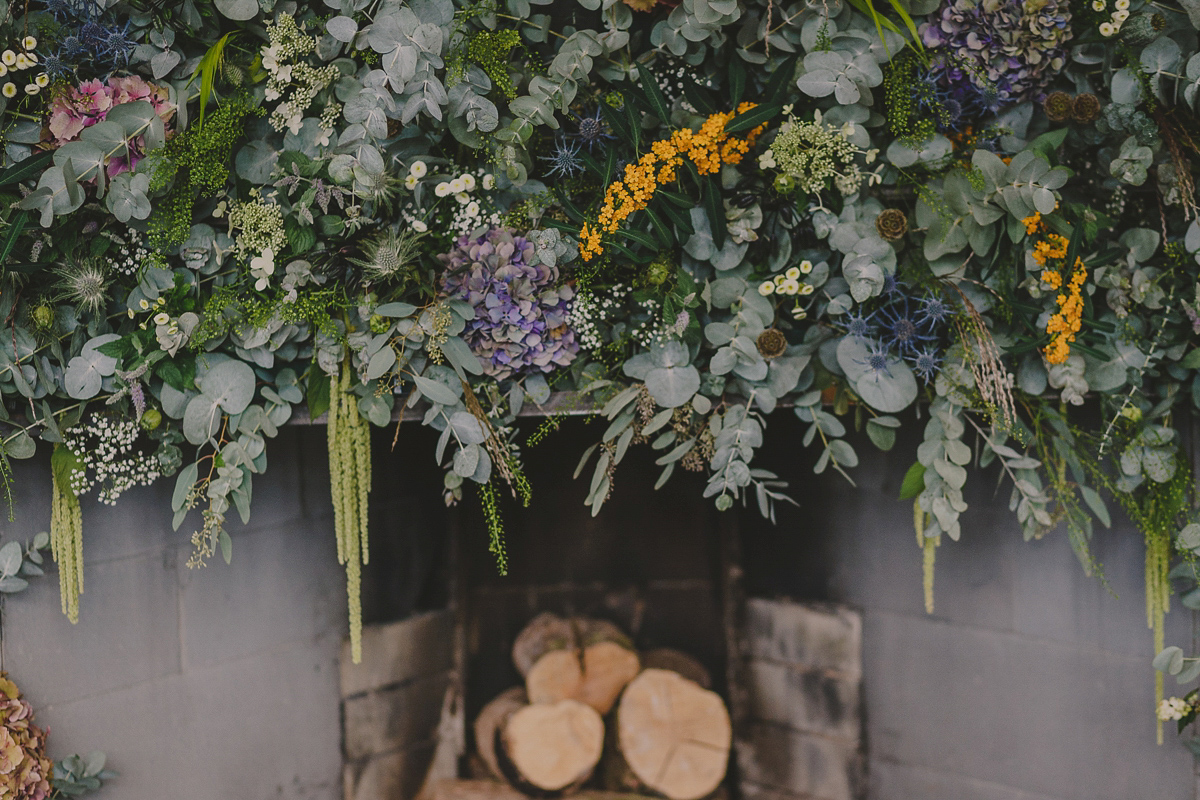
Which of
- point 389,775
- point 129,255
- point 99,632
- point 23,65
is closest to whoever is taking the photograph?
point 23,65

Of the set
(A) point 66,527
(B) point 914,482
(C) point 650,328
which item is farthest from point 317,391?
(B) point 914,482

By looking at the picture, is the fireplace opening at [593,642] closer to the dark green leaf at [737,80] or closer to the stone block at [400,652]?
the stone block at [400,652]

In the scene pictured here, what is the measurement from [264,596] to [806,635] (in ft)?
4.08

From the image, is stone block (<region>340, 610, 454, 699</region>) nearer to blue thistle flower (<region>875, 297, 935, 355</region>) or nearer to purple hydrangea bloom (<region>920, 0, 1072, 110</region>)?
blue thistle flower (<region>875, 297, 935, 355</region>)

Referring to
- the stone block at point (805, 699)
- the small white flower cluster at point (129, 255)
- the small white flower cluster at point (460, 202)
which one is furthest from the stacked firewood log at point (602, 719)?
the small white flower cluster at point (129, 255)

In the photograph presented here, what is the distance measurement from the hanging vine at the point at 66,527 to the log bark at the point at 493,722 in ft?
3.34

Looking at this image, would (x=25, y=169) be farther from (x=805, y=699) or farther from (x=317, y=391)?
(x=805, y=699)

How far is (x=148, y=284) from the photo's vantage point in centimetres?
→ 123

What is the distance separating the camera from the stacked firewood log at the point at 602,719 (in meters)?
1.98

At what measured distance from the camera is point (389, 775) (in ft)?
6.23

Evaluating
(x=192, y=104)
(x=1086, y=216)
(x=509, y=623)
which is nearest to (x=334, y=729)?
(x=509, y=623)

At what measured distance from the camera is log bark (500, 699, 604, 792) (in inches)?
77.2

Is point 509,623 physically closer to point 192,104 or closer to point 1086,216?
point 192,104

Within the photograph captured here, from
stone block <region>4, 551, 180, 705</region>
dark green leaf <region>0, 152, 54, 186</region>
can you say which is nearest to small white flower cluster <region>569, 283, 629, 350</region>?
dark green leaf <region>0, 152, 54, 186</region>
